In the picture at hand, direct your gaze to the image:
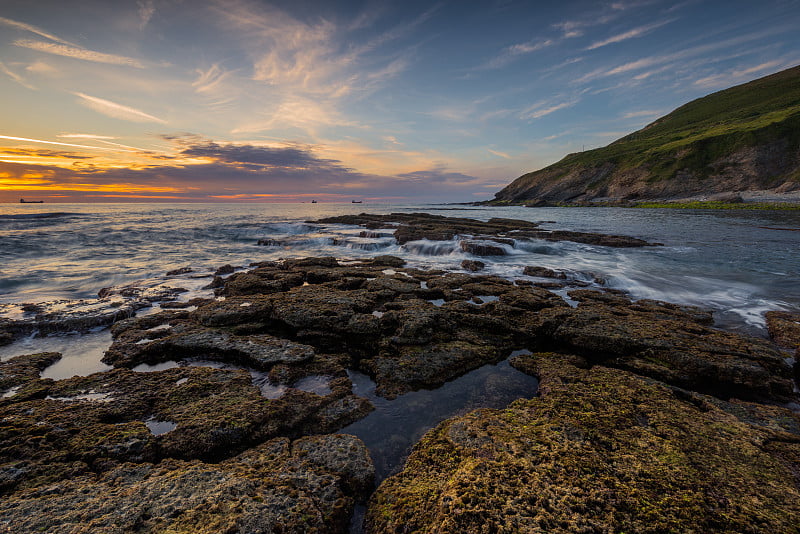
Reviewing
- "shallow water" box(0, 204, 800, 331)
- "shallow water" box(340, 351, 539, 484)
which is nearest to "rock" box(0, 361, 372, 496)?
"shallow water" box(340, 351, 539, 484)

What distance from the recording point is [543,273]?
14859 millimetres

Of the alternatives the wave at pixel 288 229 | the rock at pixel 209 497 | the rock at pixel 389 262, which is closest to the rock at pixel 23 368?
the rock at pixel 209 497

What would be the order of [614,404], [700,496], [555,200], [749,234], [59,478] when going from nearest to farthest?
[700,496] < [59,478] < [614,404] < [749,234] < [555,200]

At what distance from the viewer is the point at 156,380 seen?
5.48m

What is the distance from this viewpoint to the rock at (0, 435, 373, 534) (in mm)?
2676

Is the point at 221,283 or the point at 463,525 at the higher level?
the point at 463,525

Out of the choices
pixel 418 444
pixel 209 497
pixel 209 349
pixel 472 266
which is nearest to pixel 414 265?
pixel 472 266

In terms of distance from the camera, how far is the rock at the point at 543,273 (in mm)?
14352

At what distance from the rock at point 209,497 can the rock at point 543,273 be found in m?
13.4

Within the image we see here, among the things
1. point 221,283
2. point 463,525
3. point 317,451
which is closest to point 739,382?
point 463,525

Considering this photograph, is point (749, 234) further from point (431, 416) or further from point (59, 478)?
point (59, 478)

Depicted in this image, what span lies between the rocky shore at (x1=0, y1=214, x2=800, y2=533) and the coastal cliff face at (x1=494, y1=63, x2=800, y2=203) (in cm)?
9182

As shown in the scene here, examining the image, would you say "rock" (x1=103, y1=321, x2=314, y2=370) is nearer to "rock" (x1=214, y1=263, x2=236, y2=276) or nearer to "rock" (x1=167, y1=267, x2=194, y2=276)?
"rock" (x1=214, y1=263, x2=236, y2=276)

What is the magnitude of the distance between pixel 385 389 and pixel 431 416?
3.41ft
